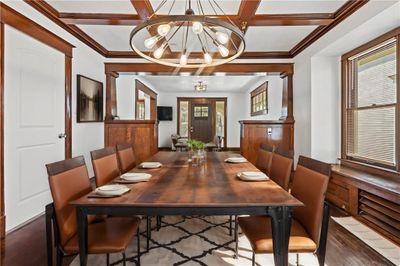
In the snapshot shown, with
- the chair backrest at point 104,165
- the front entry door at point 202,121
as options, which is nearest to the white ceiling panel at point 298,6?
the chair backrest at point 104,165

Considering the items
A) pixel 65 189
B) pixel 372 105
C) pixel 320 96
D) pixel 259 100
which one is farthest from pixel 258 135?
pixel 65 189

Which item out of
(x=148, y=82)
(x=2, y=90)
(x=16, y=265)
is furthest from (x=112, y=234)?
(x=148, y=82)

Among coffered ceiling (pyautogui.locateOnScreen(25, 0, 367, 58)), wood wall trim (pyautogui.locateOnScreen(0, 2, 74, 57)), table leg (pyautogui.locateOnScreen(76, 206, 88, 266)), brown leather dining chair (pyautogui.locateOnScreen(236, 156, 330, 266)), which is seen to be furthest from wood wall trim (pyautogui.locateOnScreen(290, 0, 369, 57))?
wood wall trim (pyautogui.locateOnScreen(0, 2, 74, 57))

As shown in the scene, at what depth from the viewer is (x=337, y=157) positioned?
4098 mm

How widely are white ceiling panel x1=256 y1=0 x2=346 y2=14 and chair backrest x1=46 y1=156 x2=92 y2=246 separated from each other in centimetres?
258

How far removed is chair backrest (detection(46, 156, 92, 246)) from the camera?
152cm

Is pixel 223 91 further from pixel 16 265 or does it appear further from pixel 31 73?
pixel 16 265

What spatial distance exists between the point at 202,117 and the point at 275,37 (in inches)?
279

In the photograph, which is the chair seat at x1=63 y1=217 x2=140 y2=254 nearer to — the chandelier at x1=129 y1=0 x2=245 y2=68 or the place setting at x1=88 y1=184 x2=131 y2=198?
the place setting at x1=88 y1=184 x2=131 y2=198

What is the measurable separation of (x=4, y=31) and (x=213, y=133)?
9013 millimetres

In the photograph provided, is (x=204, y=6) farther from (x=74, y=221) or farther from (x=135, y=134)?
(x=135, y=134)

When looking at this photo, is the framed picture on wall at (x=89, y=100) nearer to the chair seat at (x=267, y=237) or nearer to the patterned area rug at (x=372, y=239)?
the chair seat at (x=267, y=237)

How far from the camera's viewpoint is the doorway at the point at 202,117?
10.9 meters

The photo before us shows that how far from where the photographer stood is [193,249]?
2.25 m
